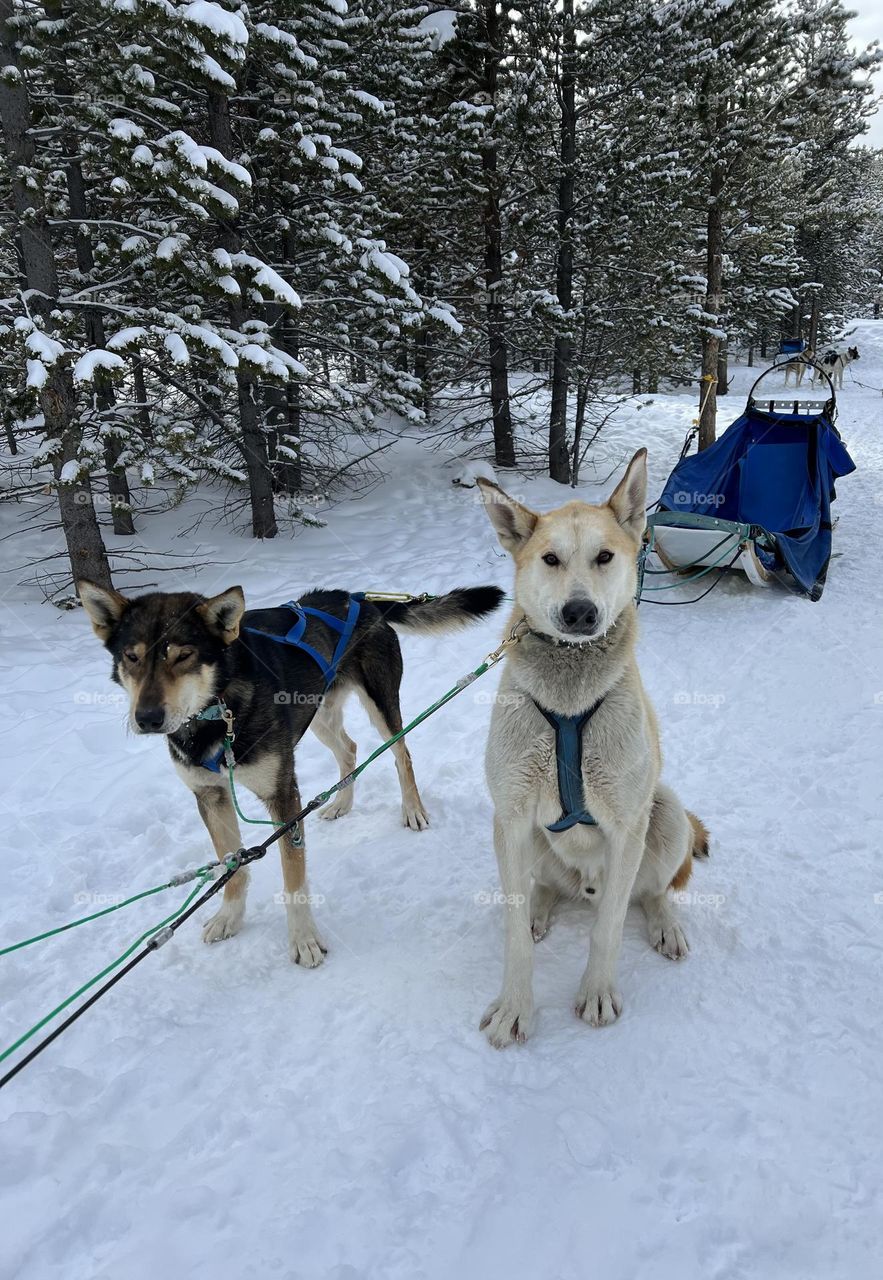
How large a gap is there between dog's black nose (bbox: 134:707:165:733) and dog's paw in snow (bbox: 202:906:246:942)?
3.75ft

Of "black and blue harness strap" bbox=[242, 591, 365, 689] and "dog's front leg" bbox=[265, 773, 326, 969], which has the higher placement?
"black and blue harness strap" bbox=[242, 591, 365, 689]

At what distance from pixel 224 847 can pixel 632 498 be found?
2276 mm

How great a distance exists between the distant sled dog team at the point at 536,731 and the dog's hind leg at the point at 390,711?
0.69 meters

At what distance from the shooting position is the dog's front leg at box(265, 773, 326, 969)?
2.87m

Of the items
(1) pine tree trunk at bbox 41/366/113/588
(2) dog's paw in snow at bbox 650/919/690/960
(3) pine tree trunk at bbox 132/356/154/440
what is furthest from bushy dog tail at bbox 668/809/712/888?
(3) pine tree trunk at bbox 132/356/154/440

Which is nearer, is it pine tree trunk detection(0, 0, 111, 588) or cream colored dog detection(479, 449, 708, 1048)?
cream colored dog detection(479, 449, 708, 1048)

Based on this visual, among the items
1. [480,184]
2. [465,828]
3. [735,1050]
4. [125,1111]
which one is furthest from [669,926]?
[480,184]

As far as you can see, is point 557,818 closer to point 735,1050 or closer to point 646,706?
point 646,706

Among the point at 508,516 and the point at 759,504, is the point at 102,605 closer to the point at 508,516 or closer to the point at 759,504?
the point at 508,516

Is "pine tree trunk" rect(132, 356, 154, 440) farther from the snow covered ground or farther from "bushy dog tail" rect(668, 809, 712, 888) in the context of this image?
Answer: "bushy dog tail" rect(668, 809, 712, 888)

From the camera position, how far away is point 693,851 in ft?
10.5

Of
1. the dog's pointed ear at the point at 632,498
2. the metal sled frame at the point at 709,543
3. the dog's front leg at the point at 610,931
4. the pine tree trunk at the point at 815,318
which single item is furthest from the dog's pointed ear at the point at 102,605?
the pine tree trunk at the point at 815,318

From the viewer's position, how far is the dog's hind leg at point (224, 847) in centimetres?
296

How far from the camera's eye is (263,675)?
2.91 m
